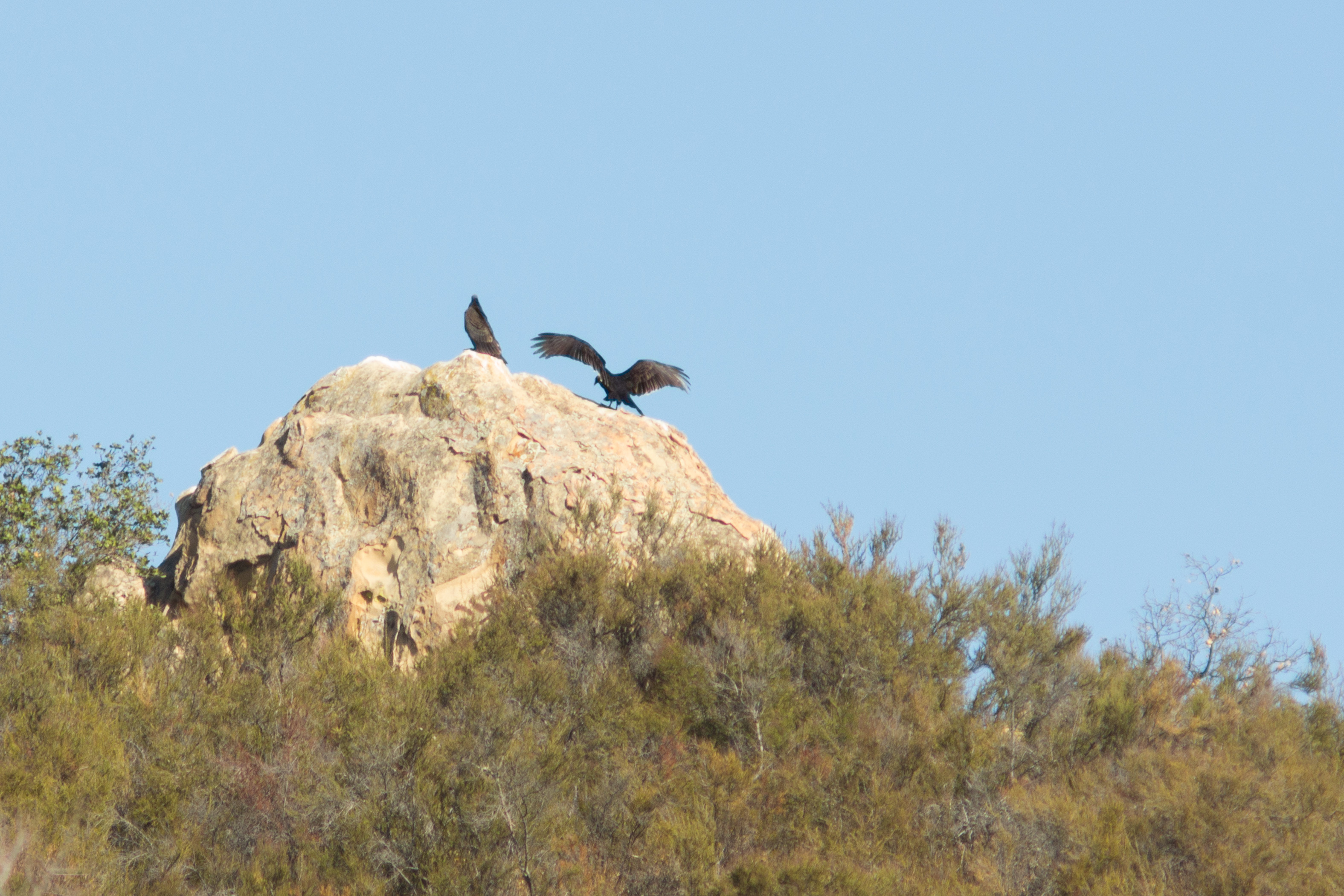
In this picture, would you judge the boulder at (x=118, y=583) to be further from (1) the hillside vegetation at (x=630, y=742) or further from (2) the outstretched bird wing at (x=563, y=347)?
(2) the outstretched bird wing at (x=563, y=347)

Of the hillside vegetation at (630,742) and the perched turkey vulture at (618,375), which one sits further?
the perched turkey vulture at (618,375)

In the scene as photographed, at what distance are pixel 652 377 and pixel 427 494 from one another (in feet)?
10.4

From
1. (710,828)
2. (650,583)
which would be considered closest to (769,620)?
(650,583)

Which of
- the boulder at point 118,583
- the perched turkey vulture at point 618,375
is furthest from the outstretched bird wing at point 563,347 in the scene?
the boulder at point 118,583

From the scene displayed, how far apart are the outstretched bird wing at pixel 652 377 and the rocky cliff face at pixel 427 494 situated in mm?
409

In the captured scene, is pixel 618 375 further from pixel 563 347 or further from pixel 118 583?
pixel 118 583

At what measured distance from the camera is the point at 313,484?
17453 millimetres

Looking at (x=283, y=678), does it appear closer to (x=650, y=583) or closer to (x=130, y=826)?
(x=130, y=826)

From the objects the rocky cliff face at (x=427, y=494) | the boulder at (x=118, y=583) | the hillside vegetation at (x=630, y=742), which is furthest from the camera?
the boulder at (x=118, y=583)

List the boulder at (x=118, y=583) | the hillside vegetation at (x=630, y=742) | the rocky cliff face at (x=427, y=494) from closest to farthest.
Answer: the hillside vegetation at (x=630, y=742) → the rocky cliff face at (x=427, y=494) → the boulder at (x=118, y=583)

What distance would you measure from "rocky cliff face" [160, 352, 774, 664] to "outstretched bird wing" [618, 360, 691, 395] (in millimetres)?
409

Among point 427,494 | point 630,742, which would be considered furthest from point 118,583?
point 630,742

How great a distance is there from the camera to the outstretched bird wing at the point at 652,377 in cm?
1883

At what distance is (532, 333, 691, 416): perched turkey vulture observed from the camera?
18.8 m
